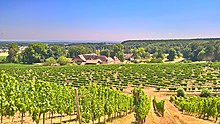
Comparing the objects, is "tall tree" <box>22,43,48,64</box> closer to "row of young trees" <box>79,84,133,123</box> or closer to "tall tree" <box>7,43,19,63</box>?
"tall tree" <box>7,43,19,63</box>

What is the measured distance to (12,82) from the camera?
62.4 ft

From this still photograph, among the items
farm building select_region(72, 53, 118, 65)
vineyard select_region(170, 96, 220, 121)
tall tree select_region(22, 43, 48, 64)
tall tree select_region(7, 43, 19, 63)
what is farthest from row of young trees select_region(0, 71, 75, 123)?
tall tree select_region(7, 43, 19, 63)

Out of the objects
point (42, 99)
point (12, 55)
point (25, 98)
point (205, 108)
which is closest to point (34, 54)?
point (12, 55)

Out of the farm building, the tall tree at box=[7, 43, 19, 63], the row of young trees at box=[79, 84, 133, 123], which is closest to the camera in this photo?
the row of young trees at box=[79, 84, 133, 123]

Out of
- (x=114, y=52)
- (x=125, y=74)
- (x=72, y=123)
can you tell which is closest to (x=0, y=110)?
(x=72, y=123)

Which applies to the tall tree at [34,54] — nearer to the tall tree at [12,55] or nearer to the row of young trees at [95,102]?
the tall tree at [12,55]

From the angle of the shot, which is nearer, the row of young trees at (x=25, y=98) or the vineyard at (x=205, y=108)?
the row of young trees at (x=25, y=98)

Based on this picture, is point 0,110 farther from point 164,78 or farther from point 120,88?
point 164,78

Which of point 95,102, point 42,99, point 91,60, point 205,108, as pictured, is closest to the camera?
point 42,99

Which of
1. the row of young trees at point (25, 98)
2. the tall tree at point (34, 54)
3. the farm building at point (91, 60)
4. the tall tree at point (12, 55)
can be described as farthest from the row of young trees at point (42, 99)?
the tall tree at point (12, 55)

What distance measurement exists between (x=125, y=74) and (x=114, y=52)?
77.0 m

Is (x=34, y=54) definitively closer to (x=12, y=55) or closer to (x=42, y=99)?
(x=12, y=55)

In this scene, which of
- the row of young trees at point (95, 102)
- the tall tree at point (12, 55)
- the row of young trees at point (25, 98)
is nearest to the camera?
the row of young trees at point (25, 98)

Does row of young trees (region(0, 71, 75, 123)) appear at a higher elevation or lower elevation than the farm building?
higher
